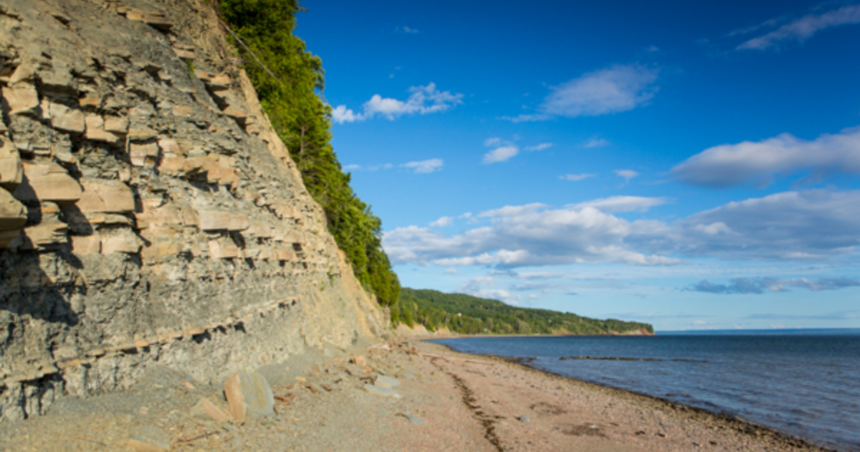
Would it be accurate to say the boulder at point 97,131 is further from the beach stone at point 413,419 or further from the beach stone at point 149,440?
the beach stone at point 413,419

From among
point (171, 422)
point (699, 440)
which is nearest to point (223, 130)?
point (171, 422)

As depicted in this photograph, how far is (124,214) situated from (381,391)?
9.25m

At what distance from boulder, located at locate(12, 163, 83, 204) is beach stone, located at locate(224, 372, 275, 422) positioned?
4584 millimetres

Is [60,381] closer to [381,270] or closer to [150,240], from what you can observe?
[150,240]

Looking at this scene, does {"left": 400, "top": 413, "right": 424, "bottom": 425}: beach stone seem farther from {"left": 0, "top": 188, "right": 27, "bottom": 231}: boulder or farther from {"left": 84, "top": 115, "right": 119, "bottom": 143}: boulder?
{"left": 84, "top": 115, "right": 119, "bottom": 143}: boulder

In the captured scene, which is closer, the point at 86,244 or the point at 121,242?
the point at 86,244

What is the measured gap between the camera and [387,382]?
1628 centimetres

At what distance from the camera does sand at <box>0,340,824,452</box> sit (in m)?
7.04

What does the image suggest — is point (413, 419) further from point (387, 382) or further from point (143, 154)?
point (143, 154)

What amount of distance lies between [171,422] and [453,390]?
13.4m

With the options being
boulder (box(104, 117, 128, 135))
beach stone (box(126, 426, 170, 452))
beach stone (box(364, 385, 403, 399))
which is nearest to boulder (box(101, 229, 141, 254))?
boulder (box(104, 117, 128, 135))

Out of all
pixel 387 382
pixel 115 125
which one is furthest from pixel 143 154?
pixel 387 382

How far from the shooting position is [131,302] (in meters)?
8.66

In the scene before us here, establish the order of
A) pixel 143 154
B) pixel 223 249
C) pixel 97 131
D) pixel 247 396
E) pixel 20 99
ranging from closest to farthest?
pixel 20 99 → pixel 97 131 → pixel 247 396 → pixel 143 154 → pixel 223 249
